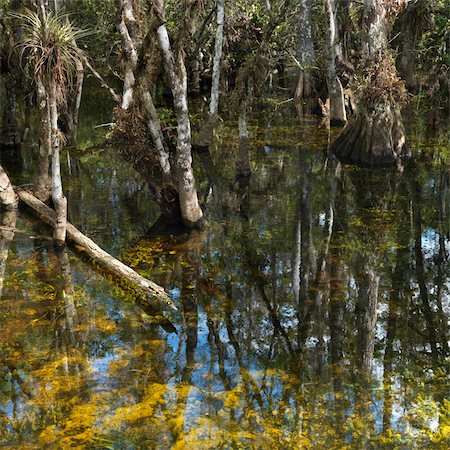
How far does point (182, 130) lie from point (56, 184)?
296 centimetres

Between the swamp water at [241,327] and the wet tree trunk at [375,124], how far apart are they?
10.8 feet

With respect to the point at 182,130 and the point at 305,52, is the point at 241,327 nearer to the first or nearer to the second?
the point at 182,130

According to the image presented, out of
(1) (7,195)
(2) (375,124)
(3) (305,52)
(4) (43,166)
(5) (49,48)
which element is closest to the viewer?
(5) (49,48)

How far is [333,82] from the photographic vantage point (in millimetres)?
26219

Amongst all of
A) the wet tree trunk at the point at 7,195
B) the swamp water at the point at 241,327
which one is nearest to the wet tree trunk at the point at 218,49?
the swamp water at the point at 241,327

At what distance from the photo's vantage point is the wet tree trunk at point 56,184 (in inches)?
507

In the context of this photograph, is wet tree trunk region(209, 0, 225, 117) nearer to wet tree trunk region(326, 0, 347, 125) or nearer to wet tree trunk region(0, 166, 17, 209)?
wet tree trunk region(326, 0, 347, 125)

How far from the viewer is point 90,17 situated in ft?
135

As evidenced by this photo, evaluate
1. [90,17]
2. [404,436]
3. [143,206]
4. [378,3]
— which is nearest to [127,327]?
[404,436]

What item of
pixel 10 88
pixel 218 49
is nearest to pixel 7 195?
pixel 10 88

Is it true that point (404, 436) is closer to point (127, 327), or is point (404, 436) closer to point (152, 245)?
point (127, 327)

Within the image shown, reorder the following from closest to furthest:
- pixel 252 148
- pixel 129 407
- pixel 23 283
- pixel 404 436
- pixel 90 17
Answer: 1. pixel 404 436
2. pixel 129 407
3. pixel 23 283
4. pixel 252 148
5. pixel 90 17

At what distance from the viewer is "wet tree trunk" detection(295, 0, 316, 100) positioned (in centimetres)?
2864

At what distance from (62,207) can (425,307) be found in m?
7.53
